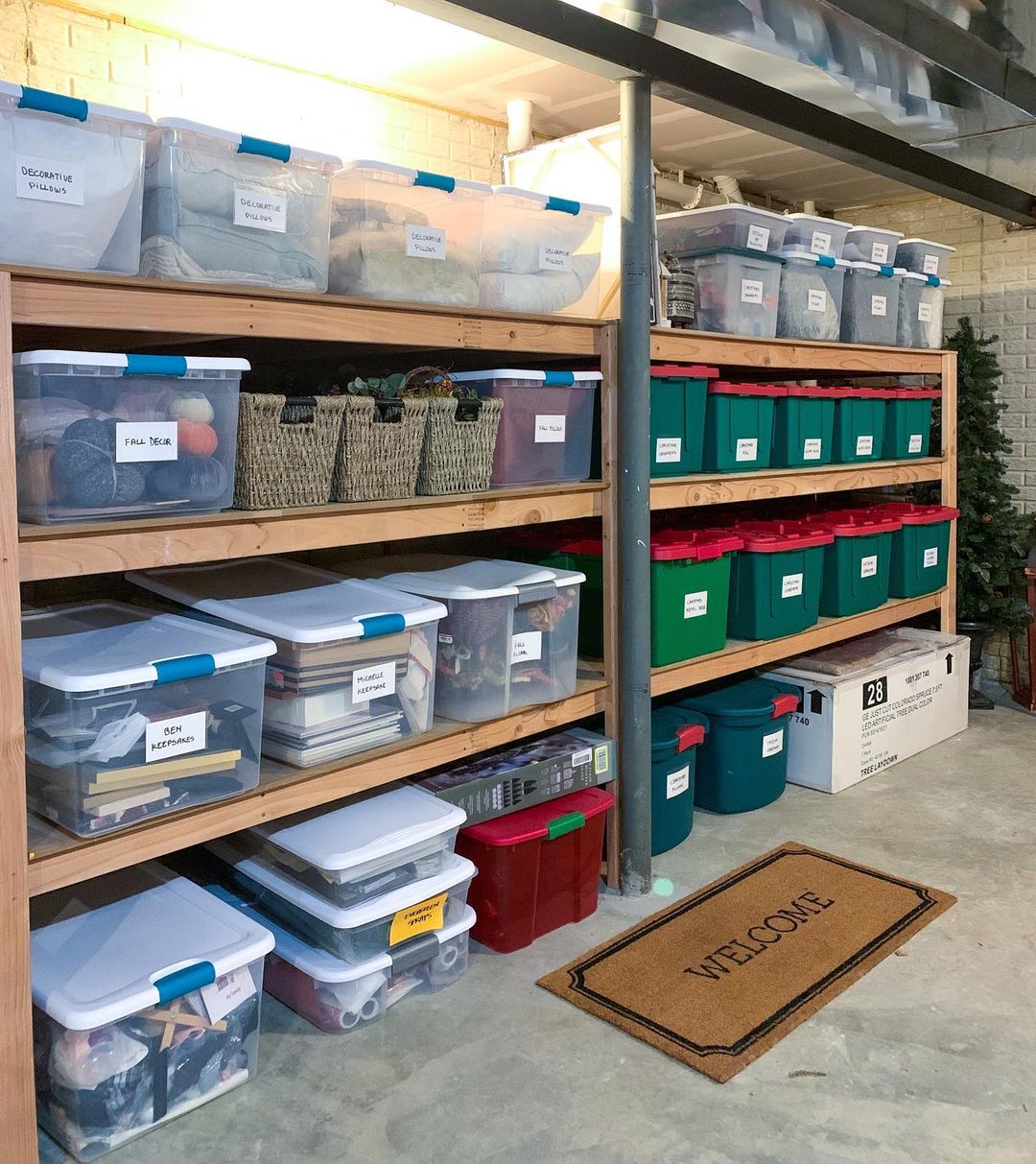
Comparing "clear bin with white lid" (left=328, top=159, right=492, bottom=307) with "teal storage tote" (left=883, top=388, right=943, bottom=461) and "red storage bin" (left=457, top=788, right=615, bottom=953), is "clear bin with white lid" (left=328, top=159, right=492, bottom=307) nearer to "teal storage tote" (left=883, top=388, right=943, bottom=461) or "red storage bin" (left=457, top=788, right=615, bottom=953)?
"red storage bin" (left=457, top=788, right=615, bottom=953)

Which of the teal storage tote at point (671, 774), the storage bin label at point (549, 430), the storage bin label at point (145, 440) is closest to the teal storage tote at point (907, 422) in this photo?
the teal storage tote at point (671, 774)

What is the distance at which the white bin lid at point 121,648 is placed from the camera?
6.55 ft

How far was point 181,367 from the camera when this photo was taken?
2070mm

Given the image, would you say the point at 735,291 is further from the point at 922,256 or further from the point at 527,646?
the point at 527,646

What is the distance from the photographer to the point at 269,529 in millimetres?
2270

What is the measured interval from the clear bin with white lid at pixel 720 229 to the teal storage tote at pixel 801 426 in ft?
1.77

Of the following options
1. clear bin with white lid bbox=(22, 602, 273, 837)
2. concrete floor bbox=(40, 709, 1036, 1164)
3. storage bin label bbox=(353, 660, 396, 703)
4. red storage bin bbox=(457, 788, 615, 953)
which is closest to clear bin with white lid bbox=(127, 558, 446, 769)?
storage bin label bbox=(353, 660, 396, 703)

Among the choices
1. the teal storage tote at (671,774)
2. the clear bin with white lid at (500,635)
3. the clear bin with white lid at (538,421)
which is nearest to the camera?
the clear bin with white lid at (500,635)

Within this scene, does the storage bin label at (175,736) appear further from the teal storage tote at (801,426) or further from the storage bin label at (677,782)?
the teal storage tote at (801,426)

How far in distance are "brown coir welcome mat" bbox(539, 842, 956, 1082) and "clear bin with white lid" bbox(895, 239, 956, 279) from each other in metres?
2.60

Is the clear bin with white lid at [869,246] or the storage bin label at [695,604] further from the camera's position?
the clear bin with white lid at [869,246]

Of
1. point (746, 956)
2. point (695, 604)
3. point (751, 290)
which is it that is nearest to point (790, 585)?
point (695, 604)

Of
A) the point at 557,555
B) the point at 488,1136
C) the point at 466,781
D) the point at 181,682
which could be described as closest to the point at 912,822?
the point at 557,555

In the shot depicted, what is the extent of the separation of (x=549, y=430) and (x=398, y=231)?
2.24 feet
